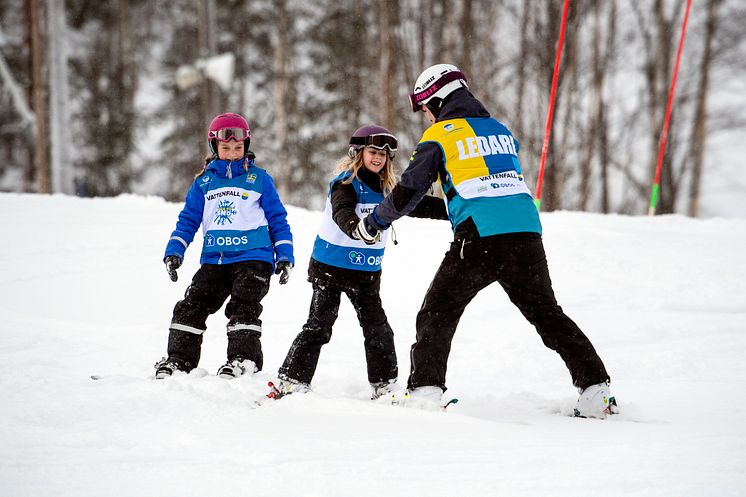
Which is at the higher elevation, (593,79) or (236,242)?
(593,79)

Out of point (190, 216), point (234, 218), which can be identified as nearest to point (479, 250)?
point (234, 218)

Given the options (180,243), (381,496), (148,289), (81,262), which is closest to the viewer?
(381,496)

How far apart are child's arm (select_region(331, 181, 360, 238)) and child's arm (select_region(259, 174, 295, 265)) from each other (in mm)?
619

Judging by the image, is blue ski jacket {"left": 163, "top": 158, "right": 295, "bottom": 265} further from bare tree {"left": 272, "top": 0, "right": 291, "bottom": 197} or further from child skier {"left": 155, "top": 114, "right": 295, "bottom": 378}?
bare tree {"left": 272, "top": 0, "right": 291, "bottom": 197}

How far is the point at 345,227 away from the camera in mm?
3779

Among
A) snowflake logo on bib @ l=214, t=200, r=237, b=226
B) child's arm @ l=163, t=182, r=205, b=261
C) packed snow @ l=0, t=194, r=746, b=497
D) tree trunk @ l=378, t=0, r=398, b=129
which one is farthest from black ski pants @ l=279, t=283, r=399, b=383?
tree trunk @ l=378, t=0, r=398, b=129

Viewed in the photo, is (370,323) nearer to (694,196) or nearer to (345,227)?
(345,227)

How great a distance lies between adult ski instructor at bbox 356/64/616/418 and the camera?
3521mm

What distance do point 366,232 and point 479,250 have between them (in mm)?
577

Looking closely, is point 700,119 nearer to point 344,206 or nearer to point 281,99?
point 281,99

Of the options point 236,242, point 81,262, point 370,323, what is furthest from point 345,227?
point 81,262

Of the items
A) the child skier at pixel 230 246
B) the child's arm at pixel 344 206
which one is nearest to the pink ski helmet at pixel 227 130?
the child skier at pixel 230 246

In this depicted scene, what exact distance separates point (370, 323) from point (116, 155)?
1940 cm

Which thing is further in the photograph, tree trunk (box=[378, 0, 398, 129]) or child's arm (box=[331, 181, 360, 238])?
Result: tree trunk (box=[378, 0, 398, 129])
